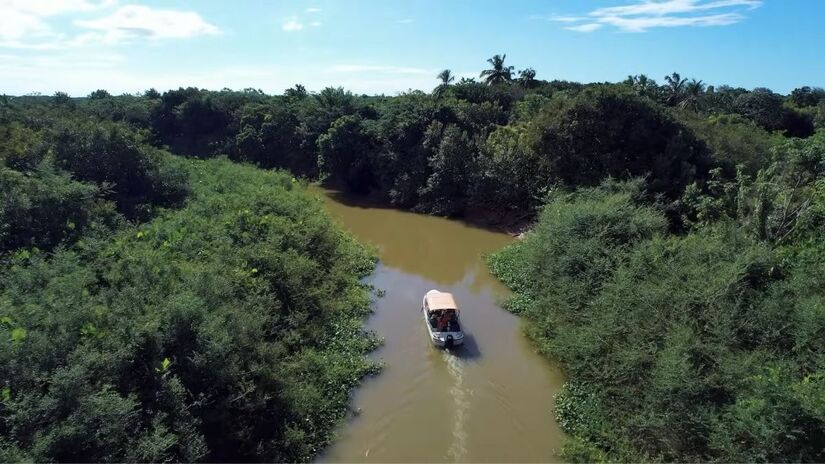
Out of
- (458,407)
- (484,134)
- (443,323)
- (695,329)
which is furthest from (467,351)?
(484,134)

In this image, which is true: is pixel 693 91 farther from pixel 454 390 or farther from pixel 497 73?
pixel 454 390

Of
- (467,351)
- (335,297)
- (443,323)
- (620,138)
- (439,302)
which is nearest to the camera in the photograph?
(467,351)

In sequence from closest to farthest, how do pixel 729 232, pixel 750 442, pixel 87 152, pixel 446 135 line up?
pixel 750 442 < pixel 729 232 < pixel 87 152 < pixel 446 135

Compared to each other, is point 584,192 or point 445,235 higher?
point 584,192

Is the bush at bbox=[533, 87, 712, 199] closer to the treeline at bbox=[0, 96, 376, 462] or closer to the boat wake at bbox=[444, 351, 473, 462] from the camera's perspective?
Result: the treeline at bbox=[0, 96, 376, 462]

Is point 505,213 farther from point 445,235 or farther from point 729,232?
point 729,232

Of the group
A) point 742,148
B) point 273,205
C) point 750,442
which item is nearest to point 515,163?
point 742,148

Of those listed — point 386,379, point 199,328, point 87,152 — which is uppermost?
point 87,152
